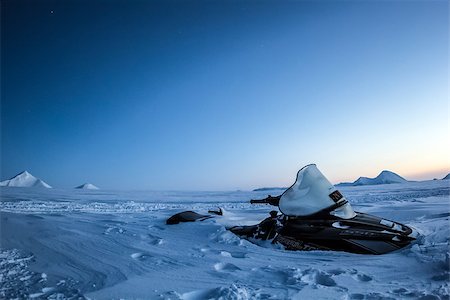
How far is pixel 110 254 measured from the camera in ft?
12.8

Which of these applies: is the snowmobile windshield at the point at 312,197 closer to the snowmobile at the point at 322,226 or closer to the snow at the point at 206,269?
the snowmobile at the point at 322,226

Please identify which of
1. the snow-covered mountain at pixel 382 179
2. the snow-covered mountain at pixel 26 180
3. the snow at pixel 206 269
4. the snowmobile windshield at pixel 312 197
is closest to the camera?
the snow at pixel 206 269

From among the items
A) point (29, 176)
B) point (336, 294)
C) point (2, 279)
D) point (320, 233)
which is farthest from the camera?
point (29, 176)

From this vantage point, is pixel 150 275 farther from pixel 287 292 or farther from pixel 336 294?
pixel 336 294

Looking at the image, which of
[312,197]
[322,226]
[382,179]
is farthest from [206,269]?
[382,179]

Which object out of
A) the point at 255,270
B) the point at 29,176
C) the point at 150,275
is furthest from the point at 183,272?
the point at 29,176

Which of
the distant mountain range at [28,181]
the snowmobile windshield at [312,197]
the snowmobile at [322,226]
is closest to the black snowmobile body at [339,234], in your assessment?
the snowmobile at [322,226]

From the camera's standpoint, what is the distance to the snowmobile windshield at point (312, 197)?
391cm

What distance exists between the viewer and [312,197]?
4008 millimetres

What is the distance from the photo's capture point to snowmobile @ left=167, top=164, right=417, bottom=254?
343 centimetres

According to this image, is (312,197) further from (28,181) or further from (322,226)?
(28,181)

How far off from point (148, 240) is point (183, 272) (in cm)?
174

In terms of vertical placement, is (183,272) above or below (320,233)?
below

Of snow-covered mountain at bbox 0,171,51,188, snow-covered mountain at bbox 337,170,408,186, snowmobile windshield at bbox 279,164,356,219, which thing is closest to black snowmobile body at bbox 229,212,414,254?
snowmobile windshield at bbox 279,164,356,219
